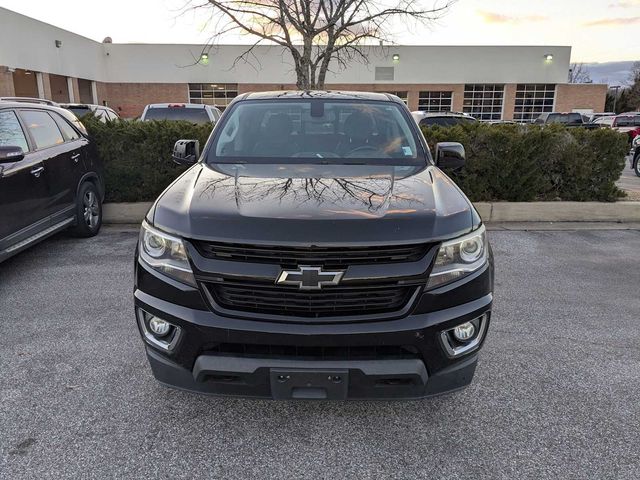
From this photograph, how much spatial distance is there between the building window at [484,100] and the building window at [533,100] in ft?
4.06

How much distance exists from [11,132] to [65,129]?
1.16 m

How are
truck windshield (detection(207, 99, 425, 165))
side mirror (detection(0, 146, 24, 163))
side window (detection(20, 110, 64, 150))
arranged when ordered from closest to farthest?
truck windshield (detection(207, 99, 425, 165)) < side mirror (detection(0, 146, 24, 163)) < side window (detection(20, 110, 64, 150))

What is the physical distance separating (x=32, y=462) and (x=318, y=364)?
1.52 metres

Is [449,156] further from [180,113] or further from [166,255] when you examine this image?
[180,113]

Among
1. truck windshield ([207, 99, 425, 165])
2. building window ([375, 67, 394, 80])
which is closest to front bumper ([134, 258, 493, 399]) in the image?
truck windshield ([207, 99, 425, 165])

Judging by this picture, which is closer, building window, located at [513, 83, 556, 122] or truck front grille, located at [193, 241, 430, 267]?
truck front grille, located at [193, 241, 430, 267]

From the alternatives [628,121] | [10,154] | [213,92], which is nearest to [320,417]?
[10,154]

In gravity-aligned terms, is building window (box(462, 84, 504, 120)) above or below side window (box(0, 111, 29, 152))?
above

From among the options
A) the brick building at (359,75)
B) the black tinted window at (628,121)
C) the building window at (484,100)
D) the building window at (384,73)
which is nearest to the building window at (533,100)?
the brick building at (359,75)

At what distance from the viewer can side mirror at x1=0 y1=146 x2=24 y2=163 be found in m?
4.52

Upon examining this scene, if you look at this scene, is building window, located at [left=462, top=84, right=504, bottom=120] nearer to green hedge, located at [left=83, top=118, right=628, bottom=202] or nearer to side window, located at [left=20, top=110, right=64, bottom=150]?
green hedge, located at [left=83, top=118, right=628, bottom=202]

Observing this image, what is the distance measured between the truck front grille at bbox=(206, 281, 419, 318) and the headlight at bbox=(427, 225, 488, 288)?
145mm

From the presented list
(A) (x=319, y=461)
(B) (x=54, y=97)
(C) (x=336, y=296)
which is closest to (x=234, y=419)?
(A) (x=319, y=461)

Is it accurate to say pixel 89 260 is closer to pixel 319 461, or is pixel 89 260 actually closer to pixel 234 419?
pixel 234 419
